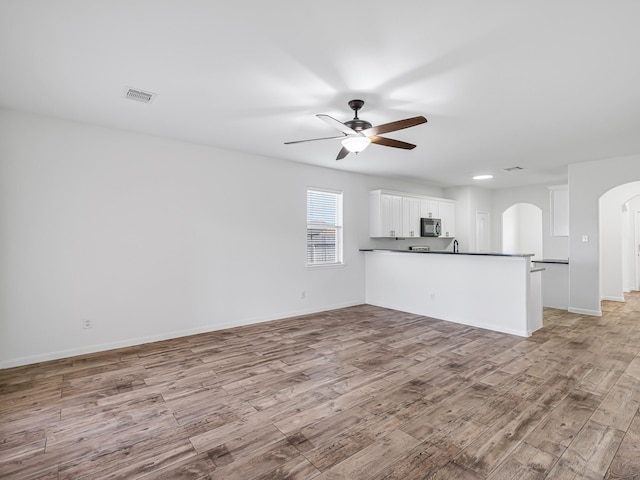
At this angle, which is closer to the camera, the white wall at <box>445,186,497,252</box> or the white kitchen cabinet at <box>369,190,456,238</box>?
the white kitchen cabinet at <box>369,190,456,238</box>

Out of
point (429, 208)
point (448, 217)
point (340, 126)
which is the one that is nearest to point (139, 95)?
point (340, 126)

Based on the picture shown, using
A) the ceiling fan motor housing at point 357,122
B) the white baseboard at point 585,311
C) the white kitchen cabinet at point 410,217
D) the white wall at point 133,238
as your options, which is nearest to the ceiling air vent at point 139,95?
the white wall at point 133,238

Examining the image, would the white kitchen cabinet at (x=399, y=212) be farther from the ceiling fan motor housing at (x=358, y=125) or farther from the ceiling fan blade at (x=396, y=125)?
the ceiling fan blade at (x=396, y=125)

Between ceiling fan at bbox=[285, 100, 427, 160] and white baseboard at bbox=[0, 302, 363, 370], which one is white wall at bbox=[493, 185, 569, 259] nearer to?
white baseboard at bbox=[0, 302, 363, 370]

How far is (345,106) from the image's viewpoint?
329 centimetres

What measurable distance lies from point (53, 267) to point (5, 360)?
1034 mm

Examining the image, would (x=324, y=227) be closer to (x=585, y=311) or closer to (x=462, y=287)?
(x=462, y=287)

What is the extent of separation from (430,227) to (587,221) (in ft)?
9.41

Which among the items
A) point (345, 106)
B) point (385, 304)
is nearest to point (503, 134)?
point (345, 106)

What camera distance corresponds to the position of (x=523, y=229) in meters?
10.0

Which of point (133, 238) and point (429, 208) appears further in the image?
point (429, 208)

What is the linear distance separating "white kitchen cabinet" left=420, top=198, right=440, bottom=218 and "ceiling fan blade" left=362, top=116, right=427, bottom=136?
4602mm

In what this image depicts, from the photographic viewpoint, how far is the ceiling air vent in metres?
2.99

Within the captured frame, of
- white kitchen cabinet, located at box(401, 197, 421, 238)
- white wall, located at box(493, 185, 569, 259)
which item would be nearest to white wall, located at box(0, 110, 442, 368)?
white kitchen cabinet, located at box(401, 197, 421, 238)
